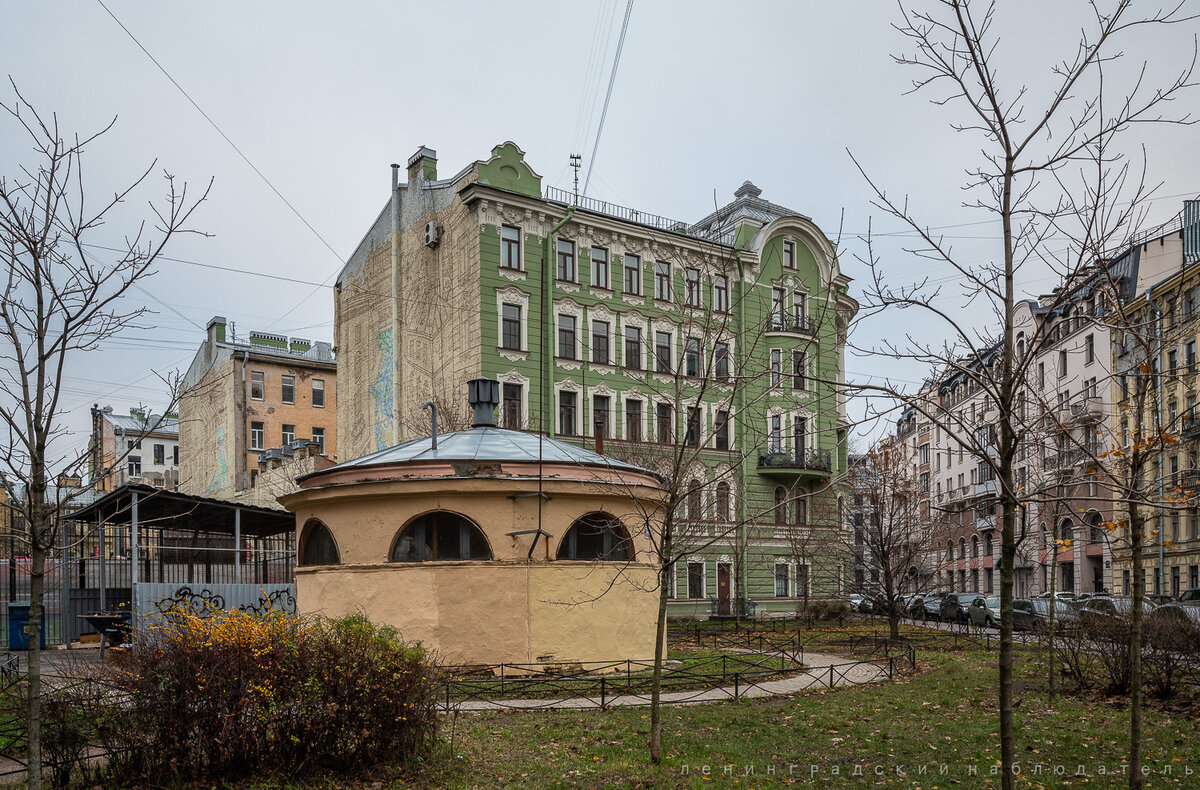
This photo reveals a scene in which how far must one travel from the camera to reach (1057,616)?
2408 centimetres

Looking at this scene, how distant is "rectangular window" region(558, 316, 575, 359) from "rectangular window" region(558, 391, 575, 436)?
5.65 feet

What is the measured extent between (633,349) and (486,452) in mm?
24829

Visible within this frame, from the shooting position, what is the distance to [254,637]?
33.0ft

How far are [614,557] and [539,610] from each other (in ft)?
6.53

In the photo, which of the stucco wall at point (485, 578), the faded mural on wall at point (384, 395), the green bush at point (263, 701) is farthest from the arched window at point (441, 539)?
the faded mural on wall at point (384, 395)

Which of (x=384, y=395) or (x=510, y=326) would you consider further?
(x=384, y=395)

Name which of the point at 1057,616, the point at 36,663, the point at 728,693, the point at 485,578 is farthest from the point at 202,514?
the point at 1057,616

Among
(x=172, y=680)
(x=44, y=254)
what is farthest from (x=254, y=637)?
(x=44, y=254)

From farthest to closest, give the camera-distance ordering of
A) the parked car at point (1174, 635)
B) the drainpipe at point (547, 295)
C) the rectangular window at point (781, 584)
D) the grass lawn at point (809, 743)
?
the rectangular window at point (781, 584) < the drainpipe at point (547, 295) < the parked car at point (1174, 635) < the grass lawn at point (809, 743)

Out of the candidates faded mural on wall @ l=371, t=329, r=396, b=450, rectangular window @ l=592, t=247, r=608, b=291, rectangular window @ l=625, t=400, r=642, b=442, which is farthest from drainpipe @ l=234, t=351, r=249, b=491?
rectangular window @ l=592, t=247, r=608, b=291

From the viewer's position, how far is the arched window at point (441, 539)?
1798 cm

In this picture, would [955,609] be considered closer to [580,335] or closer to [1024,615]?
[1024,615]

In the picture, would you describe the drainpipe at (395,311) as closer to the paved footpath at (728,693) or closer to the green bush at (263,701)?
the paved footpath at (728,693)

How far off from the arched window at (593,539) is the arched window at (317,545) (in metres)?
4.45
